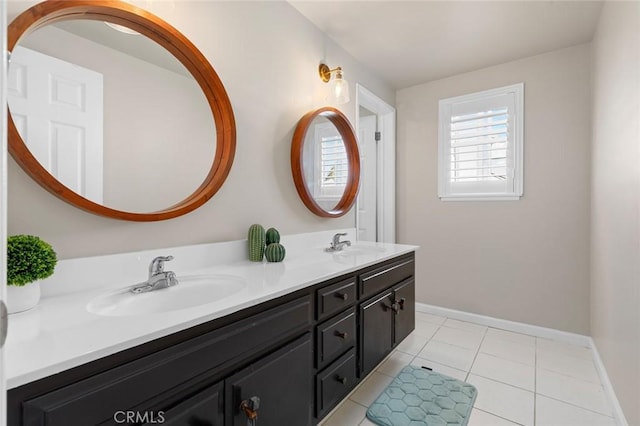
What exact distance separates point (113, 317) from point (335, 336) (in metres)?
0.88

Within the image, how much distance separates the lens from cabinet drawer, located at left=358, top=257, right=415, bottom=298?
1.59 m

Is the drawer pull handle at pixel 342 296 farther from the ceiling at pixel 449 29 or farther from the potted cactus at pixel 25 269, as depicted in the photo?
the ceiling at pixel 449 29

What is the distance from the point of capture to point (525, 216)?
102 inches

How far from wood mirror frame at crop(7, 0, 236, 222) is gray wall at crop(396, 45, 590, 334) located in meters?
2.21

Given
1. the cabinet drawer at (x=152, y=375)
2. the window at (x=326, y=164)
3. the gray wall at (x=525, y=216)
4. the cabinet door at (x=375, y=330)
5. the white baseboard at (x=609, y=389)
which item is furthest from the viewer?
the gray wall at (x=525, y=216)

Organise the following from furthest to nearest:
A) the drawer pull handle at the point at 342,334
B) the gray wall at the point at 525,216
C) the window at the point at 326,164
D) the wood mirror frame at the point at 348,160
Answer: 1. the gray wall at the point at 525,216
2. the window at the point at 326,164
3. the wood mirror frame at the point at 348,160
4. the drawer pull handle at the point at 342,334

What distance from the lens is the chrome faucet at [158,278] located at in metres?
1.09

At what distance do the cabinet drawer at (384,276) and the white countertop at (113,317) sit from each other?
88 millimetres

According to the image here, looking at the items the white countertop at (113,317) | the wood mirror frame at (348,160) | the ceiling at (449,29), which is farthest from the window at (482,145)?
Result: the white countertop at (113,317)

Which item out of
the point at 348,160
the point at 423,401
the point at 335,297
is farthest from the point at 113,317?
the point at 348,160

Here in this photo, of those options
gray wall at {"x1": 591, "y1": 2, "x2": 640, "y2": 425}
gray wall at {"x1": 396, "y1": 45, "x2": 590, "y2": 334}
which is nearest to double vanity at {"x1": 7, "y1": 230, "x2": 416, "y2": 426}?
gray wall at {"x1": 591, "y1": 2, "x2": 640, "y2": 425}

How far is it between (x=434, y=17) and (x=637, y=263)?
5.80ft

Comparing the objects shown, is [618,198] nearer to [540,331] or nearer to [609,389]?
[609,389]

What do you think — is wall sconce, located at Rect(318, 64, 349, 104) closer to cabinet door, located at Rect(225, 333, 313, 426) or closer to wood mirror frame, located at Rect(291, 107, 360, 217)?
wood mirror frame, located at Rect(291, 107, 360, 217)
